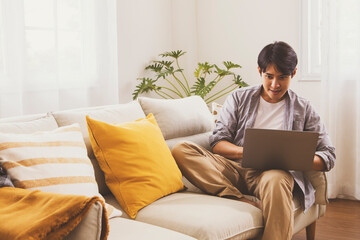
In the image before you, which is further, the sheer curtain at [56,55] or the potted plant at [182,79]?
the potted plant at [182,79]

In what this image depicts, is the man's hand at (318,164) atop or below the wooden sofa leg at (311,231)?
atop

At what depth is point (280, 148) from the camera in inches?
86.0

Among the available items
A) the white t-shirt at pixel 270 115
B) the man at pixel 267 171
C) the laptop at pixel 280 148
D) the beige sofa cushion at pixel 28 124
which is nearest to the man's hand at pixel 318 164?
the man at pixel 267 171

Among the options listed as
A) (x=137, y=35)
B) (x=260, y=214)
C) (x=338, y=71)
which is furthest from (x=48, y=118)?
(x=338, y=71)

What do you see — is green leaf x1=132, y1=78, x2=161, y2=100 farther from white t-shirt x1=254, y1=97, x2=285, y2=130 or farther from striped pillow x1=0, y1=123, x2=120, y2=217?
striped pillow x1=0, y1=123, x2=120, y2=217

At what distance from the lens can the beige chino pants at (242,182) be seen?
6.90 ft

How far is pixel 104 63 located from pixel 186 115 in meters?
1.06

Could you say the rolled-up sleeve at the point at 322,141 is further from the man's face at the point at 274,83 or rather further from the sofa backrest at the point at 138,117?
the sofa backrest at the point at 138,117

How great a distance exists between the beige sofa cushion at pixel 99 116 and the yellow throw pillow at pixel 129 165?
0.23ft

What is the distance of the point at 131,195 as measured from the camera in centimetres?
210

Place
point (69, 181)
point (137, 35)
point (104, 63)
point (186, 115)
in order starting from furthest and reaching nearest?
point (137, 35)
point (104, 63)
point (186, 115)
point (69, 181)

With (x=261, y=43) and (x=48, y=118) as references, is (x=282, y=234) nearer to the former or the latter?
(x=48, y=118)

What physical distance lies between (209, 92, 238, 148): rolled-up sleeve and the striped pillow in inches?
35.1

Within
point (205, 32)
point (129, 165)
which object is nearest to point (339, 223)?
point (129, 165)
